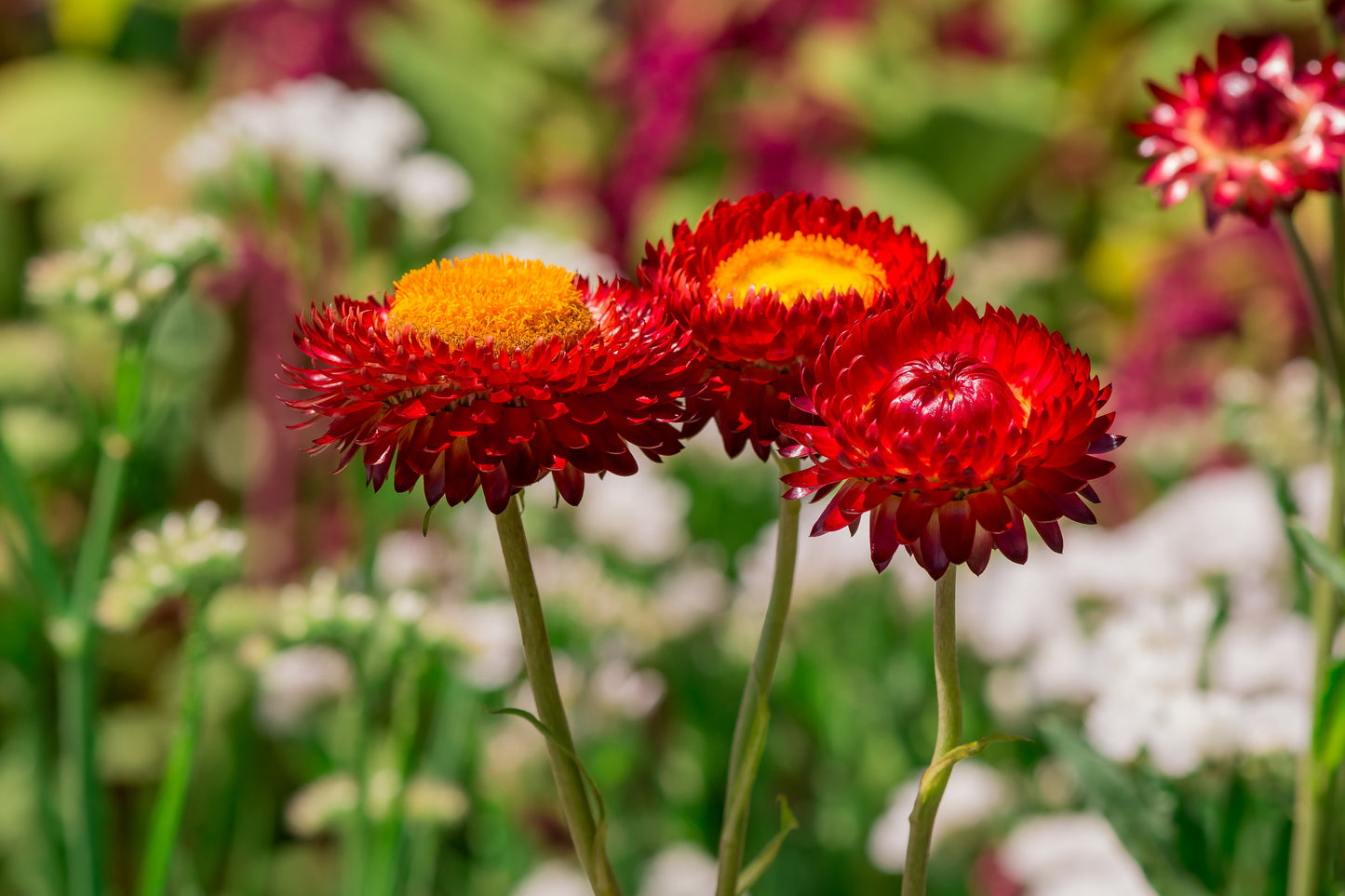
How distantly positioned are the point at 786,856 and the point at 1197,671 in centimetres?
33

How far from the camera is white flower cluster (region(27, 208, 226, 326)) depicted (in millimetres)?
552

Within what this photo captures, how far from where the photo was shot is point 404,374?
0.94ft

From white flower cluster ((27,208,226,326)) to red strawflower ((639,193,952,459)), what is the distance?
303 mm

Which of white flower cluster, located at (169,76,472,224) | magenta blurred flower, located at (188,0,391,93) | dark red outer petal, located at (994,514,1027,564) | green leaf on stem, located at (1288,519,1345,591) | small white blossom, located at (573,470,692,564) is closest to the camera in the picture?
dark red outer petal, located at (994,514,1027,564)

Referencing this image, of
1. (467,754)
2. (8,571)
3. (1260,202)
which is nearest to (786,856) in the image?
(467,754)

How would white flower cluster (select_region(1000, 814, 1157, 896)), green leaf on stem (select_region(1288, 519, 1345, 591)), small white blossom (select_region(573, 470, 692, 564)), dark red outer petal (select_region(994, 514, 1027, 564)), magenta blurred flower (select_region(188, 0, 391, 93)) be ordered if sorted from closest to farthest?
1. dark red outer petal (select_region(994, 514, 1027, 564))
2. green leaf on stem (select_region(1288, 519, 1345, 591))
3. white flower cluster (select_region(1000, 814, 1157, 896))
4. small white blossom (select_region(573, 470, 692, 564))
5. magenta blurred flower (select_region(188, 0, 391, 93))

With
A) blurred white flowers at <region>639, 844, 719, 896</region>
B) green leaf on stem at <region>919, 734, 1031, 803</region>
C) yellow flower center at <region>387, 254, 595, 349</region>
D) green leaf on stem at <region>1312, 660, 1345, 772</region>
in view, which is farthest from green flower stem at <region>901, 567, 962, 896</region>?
blurred white flowers at <region>639, 844, 719, 896</region>

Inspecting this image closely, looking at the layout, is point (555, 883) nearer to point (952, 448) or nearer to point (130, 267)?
point (130, 267)

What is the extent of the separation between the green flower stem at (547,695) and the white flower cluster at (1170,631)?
1.23 ft

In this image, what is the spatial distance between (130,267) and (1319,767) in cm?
57

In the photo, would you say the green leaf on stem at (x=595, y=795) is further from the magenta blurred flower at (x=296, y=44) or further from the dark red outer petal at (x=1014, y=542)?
the magenta blurred flower at (x=296, y=44)

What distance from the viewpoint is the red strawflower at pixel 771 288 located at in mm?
318

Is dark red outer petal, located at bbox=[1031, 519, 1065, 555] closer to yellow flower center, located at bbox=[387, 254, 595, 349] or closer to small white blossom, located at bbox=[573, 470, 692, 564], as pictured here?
yellow flower center, located at bbox=[387, 254, 595, 349]

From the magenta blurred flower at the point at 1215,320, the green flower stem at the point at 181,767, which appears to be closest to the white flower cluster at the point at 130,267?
the green flower stem at the point at 181,767
